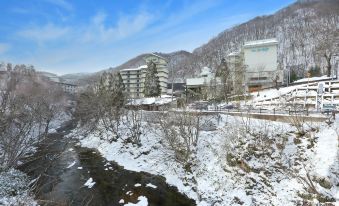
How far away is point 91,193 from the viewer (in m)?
16.4

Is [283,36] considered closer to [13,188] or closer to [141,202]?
[141,202]

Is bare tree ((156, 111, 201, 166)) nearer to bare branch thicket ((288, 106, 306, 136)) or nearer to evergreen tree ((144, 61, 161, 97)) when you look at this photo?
bare branch thicket ((288, 106, 306, 136))

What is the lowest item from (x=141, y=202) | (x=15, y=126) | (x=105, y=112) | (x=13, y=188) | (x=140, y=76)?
(x=141, y=202)

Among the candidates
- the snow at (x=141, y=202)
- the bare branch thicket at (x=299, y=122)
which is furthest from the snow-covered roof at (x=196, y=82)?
the snow at (x=141, y=202)

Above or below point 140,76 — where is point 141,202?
below

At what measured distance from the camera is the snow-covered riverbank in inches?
557

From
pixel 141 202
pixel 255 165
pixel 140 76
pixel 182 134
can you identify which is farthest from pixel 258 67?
pixel 141 202

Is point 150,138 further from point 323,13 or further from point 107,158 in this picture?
point 323,13

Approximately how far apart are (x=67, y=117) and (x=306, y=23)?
13531 centimetres

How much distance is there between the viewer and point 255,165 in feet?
56.0

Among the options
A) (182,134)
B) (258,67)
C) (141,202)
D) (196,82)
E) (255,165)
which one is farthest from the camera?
(196,82)

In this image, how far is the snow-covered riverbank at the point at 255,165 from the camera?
46.4 feet

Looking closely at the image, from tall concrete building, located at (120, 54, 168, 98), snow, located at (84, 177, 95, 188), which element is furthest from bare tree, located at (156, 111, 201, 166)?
tall concrete building, located at (120, 54, 168, 98)

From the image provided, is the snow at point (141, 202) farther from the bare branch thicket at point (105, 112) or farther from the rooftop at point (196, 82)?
the rooftop at point (196, 82)
